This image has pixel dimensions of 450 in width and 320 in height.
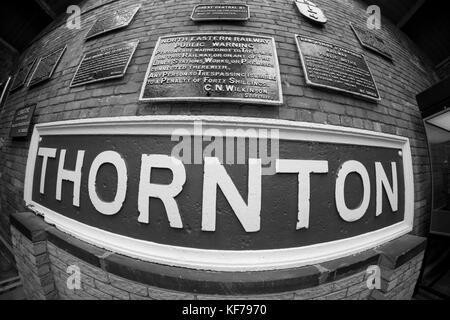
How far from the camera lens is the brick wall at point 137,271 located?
1.22 metres

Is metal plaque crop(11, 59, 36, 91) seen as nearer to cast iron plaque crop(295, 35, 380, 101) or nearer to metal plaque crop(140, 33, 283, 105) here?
metal plaque crop(140, 33, 283, 105)

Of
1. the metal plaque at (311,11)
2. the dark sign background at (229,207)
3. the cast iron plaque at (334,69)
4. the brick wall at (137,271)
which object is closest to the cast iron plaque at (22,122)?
the brick wall at (137,271)

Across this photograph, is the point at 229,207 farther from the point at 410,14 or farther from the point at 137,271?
the point at 410,14

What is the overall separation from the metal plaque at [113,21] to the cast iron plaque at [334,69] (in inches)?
83.0

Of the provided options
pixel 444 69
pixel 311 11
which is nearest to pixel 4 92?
Result: pixel 311 11

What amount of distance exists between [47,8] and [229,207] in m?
5.57

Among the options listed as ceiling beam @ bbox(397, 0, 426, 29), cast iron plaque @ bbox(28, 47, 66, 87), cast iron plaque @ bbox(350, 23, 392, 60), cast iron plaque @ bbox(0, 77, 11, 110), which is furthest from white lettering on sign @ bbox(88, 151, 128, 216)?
ceiling beam @ bbox(397, 0, 426, 29)

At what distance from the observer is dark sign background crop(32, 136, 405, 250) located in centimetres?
129

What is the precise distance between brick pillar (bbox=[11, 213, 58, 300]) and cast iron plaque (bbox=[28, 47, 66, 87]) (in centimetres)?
209

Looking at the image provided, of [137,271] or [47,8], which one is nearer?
[137,271]

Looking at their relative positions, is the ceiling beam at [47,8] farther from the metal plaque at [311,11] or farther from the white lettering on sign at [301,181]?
the white lettering on sign at [301,181]

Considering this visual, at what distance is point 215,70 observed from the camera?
1514mm

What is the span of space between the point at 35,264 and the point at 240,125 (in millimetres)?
2299

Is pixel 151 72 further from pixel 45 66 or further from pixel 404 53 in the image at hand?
pixel 404 53
